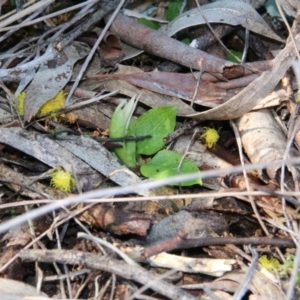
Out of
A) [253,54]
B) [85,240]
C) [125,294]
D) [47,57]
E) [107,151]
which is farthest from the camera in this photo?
[253,54]

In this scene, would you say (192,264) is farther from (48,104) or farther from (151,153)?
(48,104)

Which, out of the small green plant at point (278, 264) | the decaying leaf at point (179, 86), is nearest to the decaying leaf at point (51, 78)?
the decaying leaf at point (179, 86)

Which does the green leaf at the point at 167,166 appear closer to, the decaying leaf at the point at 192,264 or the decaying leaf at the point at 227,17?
the decaying leaf at the point at 192,264

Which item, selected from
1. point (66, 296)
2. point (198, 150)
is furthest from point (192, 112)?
point (66, 296)

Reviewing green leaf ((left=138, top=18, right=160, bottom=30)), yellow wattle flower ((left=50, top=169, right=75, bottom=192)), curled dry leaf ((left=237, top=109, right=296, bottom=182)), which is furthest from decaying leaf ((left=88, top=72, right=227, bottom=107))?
yellow wattle flower ((left=50, top=169, right=75, bottom=192))

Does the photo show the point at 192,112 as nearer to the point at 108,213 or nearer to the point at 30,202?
the point at 108,213

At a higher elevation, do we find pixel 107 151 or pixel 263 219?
pixel 107 151

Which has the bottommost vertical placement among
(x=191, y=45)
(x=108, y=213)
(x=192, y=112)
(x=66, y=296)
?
(x=66, y=296)
